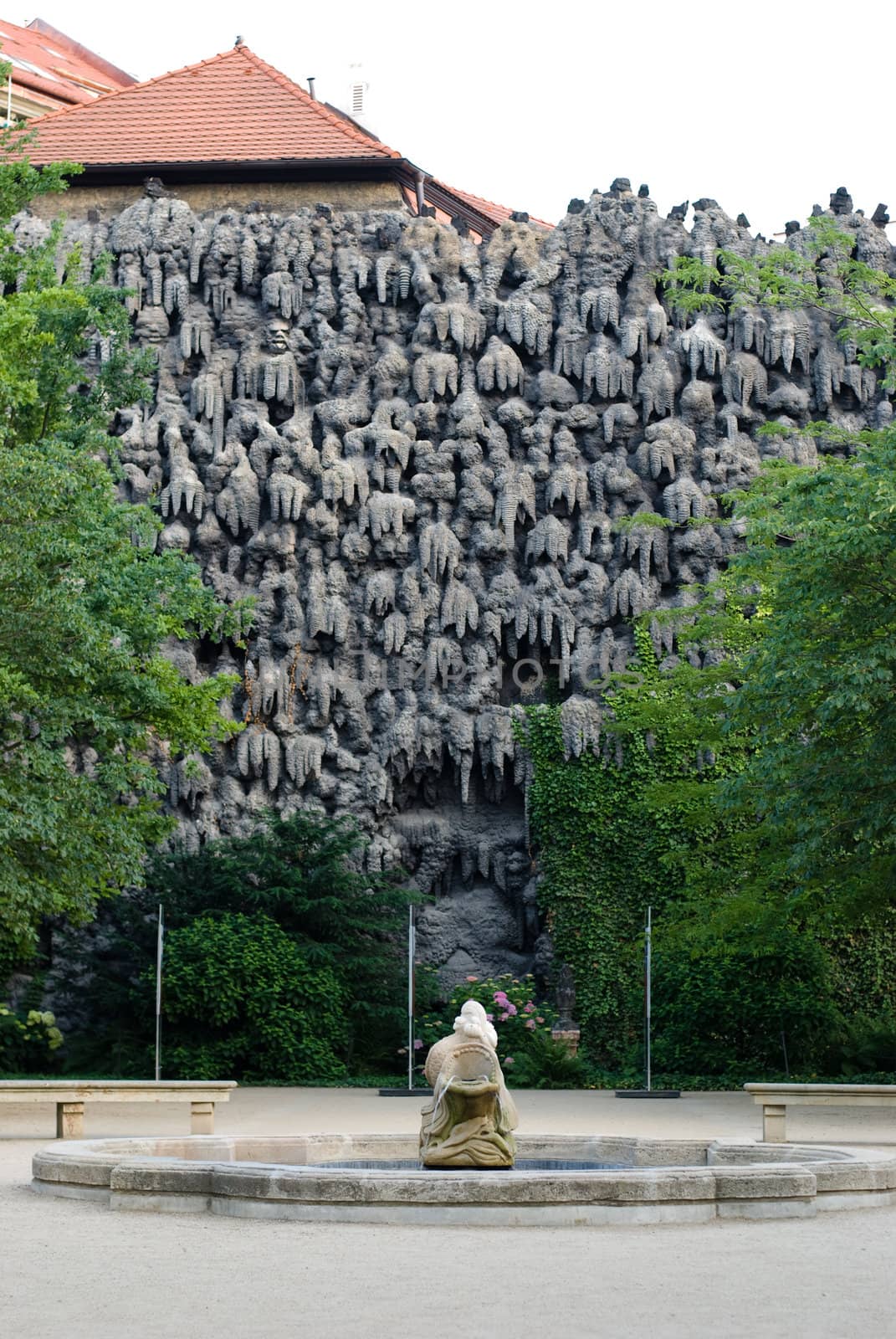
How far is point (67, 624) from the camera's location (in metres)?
17.2

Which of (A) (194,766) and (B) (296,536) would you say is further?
(B) (296,536)

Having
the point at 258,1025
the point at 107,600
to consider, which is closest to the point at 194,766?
the point at 258,1025

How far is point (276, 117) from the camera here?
32.3 metres

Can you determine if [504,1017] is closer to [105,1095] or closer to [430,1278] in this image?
[105,1095]

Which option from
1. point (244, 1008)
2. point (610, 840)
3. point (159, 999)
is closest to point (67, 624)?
point (159, 999)

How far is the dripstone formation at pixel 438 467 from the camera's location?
27.6m

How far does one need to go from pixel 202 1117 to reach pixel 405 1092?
7026 millimetres

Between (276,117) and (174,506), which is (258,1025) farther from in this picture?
(276,117)

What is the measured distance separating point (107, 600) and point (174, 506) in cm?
990

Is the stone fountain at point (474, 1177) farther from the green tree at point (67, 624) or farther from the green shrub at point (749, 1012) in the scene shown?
the green shrub at point (749, 1012)

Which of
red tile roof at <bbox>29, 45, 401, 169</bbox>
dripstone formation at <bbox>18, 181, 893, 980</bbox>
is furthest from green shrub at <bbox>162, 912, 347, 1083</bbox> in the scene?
red tile roof at <bbox>29, 45, 401, 169</bbox>

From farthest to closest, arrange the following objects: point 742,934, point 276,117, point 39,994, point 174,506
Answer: point 276,117 < point 174,506 < point 39,994 < point 742,934

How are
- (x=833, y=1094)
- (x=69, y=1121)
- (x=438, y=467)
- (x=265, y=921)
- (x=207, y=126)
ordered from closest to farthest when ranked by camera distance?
(x=69, y=1121)
(x=833, y=1094)
(x=265, y=921)
(x=438, y=467)
(x=207, y=126)

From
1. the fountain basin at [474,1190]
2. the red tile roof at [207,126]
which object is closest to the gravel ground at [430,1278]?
the fountain basin at [474,1190]
